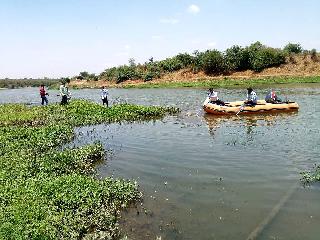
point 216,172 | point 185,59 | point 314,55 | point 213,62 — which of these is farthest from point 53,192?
point 185,59

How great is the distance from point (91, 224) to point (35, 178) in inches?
149

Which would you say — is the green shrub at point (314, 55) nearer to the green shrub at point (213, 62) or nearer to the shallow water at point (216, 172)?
the green shrub at point (213, 62)

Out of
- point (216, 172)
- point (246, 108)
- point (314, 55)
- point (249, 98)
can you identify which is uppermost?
point (314, 55)

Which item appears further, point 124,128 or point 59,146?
point 124,128

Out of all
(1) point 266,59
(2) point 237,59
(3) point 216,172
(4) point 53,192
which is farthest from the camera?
(2) point 237,59

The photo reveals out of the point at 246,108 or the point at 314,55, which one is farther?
the point at 314,55

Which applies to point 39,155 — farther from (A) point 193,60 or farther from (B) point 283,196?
(A) point 193,60

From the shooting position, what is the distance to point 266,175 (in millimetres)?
13797

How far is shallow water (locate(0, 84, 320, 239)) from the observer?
10.1 metres

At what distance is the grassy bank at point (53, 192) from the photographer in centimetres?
962

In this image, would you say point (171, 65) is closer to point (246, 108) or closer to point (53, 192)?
point (246, 108)

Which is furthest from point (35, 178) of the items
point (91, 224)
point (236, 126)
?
point (236, 126)

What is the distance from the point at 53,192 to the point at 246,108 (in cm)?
2019

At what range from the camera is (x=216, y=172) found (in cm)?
1450
